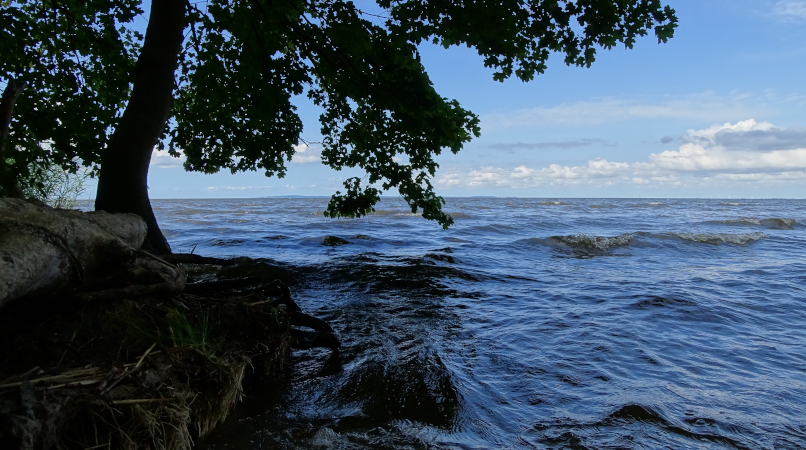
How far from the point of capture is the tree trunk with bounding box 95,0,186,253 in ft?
20.8

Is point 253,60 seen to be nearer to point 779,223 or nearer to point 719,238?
point 719,238

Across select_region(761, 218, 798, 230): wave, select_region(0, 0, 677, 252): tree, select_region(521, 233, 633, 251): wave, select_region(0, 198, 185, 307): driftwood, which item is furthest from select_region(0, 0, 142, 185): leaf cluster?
select_region(761, 218, 798, 230): wave

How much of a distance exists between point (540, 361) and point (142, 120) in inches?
249

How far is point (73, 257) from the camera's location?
351 centimetres

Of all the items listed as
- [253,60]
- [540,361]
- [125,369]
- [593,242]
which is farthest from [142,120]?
[593,242]

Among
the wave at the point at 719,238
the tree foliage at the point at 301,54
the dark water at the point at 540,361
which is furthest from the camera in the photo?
the wave at the point at 719,238

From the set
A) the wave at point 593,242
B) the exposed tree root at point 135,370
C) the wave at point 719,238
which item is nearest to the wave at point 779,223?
the wave at point 719,238

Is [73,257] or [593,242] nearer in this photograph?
[73,257]

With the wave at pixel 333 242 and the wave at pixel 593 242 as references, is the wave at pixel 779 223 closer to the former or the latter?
the wave at pixel 593 242

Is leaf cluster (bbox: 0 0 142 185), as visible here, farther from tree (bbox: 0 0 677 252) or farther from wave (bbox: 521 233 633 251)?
wave (bbox: 521 233 633 251)

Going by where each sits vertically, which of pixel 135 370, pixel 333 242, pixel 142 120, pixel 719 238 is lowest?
pixel 333 242

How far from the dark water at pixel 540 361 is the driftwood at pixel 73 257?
150 centimetres

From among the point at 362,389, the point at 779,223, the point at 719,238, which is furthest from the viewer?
the point at 779,223

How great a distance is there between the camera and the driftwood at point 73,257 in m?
3.02
